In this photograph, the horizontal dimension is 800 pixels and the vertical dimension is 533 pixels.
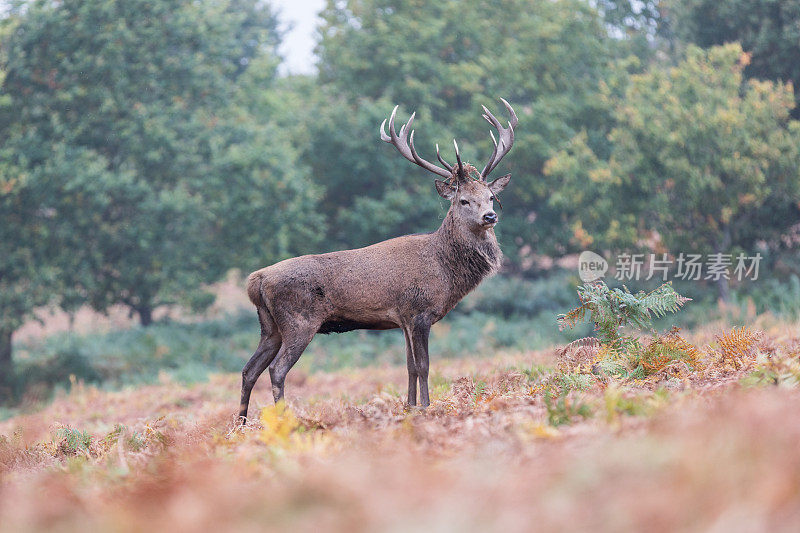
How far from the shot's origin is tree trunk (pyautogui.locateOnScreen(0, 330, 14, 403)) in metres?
19.2

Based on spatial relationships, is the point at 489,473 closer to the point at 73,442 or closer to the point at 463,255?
the point at 463,255

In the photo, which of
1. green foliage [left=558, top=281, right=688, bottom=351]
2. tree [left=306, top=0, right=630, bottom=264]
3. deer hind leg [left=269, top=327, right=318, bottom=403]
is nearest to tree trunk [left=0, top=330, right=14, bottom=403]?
tree [left=306, top=0, right=630, bottom=264]

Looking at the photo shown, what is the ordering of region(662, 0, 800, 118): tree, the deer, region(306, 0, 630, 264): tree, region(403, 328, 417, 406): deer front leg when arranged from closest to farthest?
region(403, 328, 417, 406): deer front leg < the deer < region(662, 0, 800, 118): tree < region(306, 0, 630, 264): tree

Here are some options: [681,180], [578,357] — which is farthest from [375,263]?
[681,180]

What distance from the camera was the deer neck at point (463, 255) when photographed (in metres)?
8.11

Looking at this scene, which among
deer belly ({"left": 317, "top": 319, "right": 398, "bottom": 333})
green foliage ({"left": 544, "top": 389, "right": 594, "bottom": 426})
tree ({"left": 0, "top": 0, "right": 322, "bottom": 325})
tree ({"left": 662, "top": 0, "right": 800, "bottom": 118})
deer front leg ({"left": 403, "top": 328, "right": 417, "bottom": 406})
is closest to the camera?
green foliage ({"left": 544, "top": 389, "right": 594, "bottom": 426})

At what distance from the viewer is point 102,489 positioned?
4254 mm

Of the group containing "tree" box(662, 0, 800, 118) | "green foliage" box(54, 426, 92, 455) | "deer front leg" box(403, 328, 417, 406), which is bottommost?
"green foliage" box(54, 426, 92, 455)

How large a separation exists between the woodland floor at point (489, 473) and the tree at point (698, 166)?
1377cm

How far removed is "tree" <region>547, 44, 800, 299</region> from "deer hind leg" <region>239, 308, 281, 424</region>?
1349 centimetres

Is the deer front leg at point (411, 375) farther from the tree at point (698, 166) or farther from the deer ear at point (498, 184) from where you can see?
the tree at point (698, 166)

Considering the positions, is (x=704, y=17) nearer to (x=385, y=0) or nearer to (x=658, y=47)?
(x=658, y=47)

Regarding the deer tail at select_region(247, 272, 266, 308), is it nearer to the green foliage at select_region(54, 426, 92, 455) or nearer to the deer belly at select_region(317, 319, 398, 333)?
the deer belly at select_region(317, 319, 398, 333)

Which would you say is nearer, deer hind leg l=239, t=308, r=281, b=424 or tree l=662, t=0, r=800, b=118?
deer hind leg l=239, t=308, r=281, b=424
